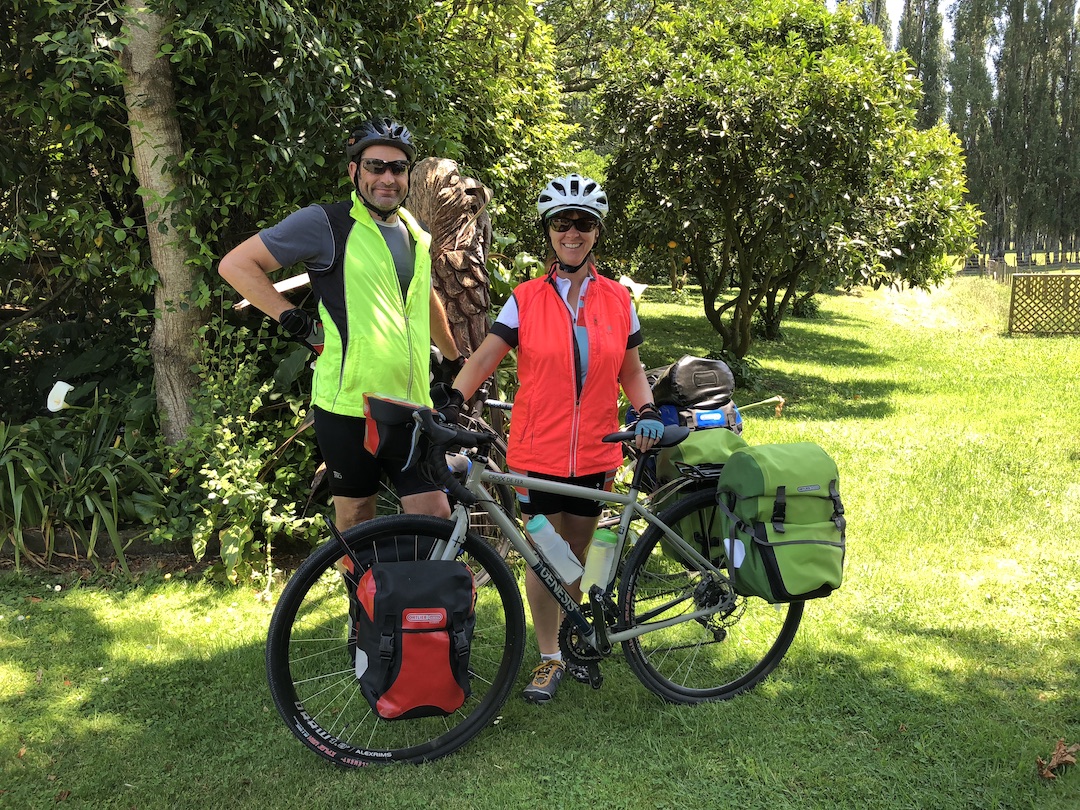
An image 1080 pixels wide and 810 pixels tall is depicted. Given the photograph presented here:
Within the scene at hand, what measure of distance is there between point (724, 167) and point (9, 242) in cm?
788

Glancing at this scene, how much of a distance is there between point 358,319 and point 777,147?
8.00 meters

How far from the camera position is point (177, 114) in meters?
4.64

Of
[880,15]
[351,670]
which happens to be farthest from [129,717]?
[880,15]

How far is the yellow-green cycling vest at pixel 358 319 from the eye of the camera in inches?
113

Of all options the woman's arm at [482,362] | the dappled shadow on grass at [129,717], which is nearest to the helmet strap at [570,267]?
the woman's arm at [482,362]

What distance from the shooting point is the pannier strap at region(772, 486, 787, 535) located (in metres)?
2.82

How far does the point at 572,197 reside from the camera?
114 inches

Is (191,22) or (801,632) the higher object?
(191,22)

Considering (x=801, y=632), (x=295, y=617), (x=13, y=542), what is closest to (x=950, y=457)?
(x=801, y=632)

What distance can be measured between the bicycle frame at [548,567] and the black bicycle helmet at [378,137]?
122 cm

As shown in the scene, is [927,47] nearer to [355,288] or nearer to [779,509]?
[779,509]

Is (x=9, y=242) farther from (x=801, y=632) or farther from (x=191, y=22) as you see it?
(x=801, y=632)

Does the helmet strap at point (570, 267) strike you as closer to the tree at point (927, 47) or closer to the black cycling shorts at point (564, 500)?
the black cycling shorts at point (564, 500)

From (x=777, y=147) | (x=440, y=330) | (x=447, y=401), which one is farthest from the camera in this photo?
(x=777, y=147)
